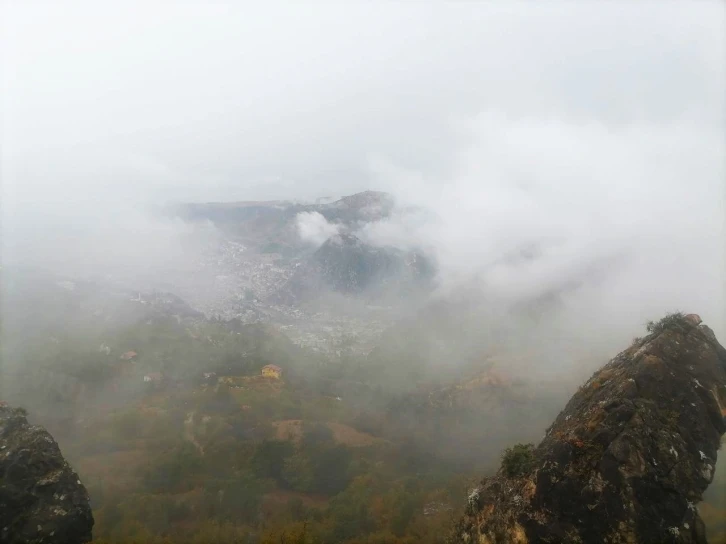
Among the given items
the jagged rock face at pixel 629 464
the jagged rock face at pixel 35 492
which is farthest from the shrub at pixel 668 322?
the jagged rock face at pixel 35 492

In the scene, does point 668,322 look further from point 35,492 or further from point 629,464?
point 35,492

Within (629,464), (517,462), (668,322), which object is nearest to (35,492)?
(517,462)

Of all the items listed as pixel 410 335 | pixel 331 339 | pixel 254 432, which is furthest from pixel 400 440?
pixel 331 339

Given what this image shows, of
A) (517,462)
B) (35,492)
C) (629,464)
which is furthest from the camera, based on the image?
(517,462)

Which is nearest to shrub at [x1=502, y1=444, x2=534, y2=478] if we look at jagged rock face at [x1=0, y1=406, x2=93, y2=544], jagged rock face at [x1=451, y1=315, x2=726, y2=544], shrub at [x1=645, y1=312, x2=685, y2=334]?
jagged rock face at [x1=451, y1=315, x2=726, y2=544]

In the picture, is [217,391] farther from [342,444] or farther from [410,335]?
[410,335]

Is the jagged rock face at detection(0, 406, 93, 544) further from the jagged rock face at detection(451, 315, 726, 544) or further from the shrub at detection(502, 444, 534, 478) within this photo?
the shrub at detection(502, 444, 534, 478)
